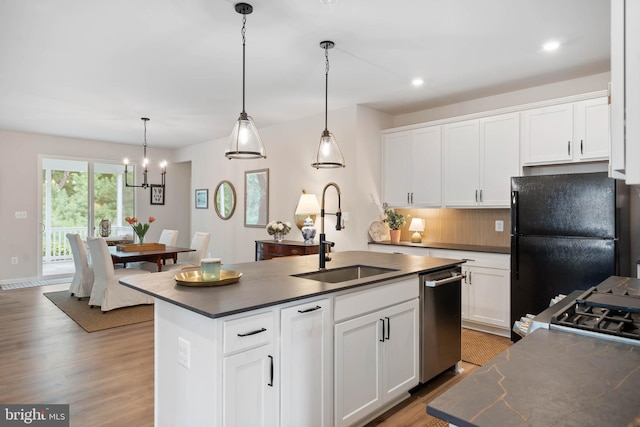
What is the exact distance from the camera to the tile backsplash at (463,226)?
4.36m

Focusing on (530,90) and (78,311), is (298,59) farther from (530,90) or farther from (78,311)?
(78,311)

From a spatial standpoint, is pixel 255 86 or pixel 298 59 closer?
pixel 298 59

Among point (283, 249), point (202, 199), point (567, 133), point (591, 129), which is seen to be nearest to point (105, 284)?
point (283, 249)

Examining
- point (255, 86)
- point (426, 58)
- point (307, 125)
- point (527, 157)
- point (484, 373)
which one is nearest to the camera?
point (484, 373)

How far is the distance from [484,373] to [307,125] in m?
4.76

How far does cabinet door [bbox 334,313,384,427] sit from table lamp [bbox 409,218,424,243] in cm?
265

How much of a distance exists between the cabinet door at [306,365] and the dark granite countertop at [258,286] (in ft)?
0.35

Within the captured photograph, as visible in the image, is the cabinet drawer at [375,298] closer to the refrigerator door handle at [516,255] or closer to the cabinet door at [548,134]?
the refrigerator door handle at [516,255]

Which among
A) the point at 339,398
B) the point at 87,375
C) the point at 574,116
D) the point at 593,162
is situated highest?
the point at 574,116

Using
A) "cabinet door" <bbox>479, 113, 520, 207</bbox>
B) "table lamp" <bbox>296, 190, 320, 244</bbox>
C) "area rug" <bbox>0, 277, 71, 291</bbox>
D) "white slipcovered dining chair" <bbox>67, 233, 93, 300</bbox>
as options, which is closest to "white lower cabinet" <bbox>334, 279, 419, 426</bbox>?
"cabinet door" <bbox>479, 113, 520, 207</bbox>

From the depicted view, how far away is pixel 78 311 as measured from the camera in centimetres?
469

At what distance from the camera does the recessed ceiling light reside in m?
3.05

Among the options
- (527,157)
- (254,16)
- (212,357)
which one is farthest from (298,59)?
(212,357)

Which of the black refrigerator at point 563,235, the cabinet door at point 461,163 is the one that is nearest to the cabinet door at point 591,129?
the black refrigerator at point 563,235
